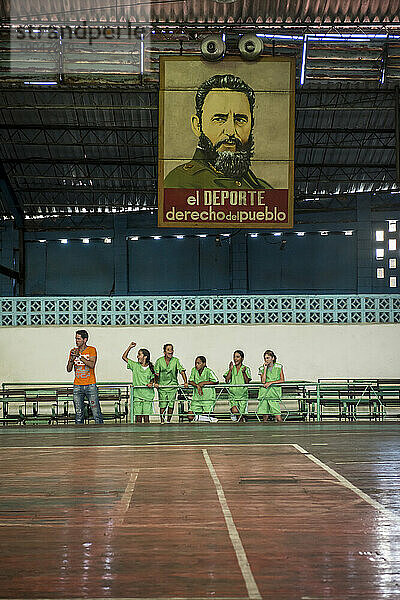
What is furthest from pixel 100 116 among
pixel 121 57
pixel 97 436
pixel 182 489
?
pixel 182 489

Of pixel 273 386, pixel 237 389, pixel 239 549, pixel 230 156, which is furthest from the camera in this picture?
pixel 237 389

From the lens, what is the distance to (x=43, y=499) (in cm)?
564

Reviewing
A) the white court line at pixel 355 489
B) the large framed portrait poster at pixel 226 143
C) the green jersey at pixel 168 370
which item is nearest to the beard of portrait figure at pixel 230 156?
the large framed portrait poster at pixel 226 143

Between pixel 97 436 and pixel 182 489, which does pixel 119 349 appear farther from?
pixel 182 489

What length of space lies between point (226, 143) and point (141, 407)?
4.72m

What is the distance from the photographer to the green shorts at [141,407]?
13.0m

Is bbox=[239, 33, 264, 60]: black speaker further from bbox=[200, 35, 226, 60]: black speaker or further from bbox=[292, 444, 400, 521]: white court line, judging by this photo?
bbox=[292, 444, 400, 521]: white court line

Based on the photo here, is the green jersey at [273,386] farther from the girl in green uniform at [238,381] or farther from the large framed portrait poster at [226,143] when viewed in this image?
the large framed portrait poster at [226,143]

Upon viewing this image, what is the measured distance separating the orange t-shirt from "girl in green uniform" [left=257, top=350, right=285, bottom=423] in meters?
2.88

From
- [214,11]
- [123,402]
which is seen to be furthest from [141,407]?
[214,11]

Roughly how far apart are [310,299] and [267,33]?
19.5 feet

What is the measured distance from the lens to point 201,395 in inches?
518

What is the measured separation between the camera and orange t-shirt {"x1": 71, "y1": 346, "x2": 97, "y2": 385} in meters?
11.5

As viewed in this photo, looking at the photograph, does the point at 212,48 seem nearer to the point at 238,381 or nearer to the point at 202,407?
the point at 238,381
